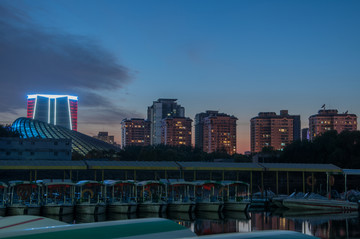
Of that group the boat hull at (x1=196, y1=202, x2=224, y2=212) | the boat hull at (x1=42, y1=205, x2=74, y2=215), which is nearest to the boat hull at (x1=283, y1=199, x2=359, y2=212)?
the boat hull at (x1=196, y1=202, x2=224, y2=212)

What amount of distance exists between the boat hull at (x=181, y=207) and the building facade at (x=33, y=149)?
5409 centimetres

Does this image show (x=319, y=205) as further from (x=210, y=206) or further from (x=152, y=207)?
(x=152, y=207)

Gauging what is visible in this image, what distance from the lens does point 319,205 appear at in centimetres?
4703

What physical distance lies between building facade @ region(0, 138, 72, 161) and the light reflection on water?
54123 millimetres

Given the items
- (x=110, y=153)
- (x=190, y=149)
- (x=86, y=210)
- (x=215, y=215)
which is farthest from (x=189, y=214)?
(x=190, y=149)

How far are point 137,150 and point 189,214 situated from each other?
85.1 m

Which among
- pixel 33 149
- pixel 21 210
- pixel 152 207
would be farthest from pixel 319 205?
pixel 33 149

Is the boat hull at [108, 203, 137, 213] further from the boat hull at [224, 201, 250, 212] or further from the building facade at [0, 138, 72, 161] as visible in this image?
the building facade at [0, 138, 72, 161]

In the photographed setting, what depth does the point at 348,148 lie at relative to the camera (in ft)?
294

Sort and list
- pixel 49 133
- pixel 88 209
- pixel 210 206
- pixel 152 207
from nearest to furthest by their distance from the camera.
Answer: pixel 88 209 < pixel 152 207 < pixel 210 206 < pixel 49 133

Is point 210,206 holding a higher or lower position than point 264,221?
higher

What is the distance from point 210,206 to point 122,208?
28.0 ft

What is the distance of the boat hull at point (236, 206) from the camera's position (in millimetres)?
44025

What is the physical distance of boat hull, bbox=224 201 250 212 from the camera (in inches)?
1733
